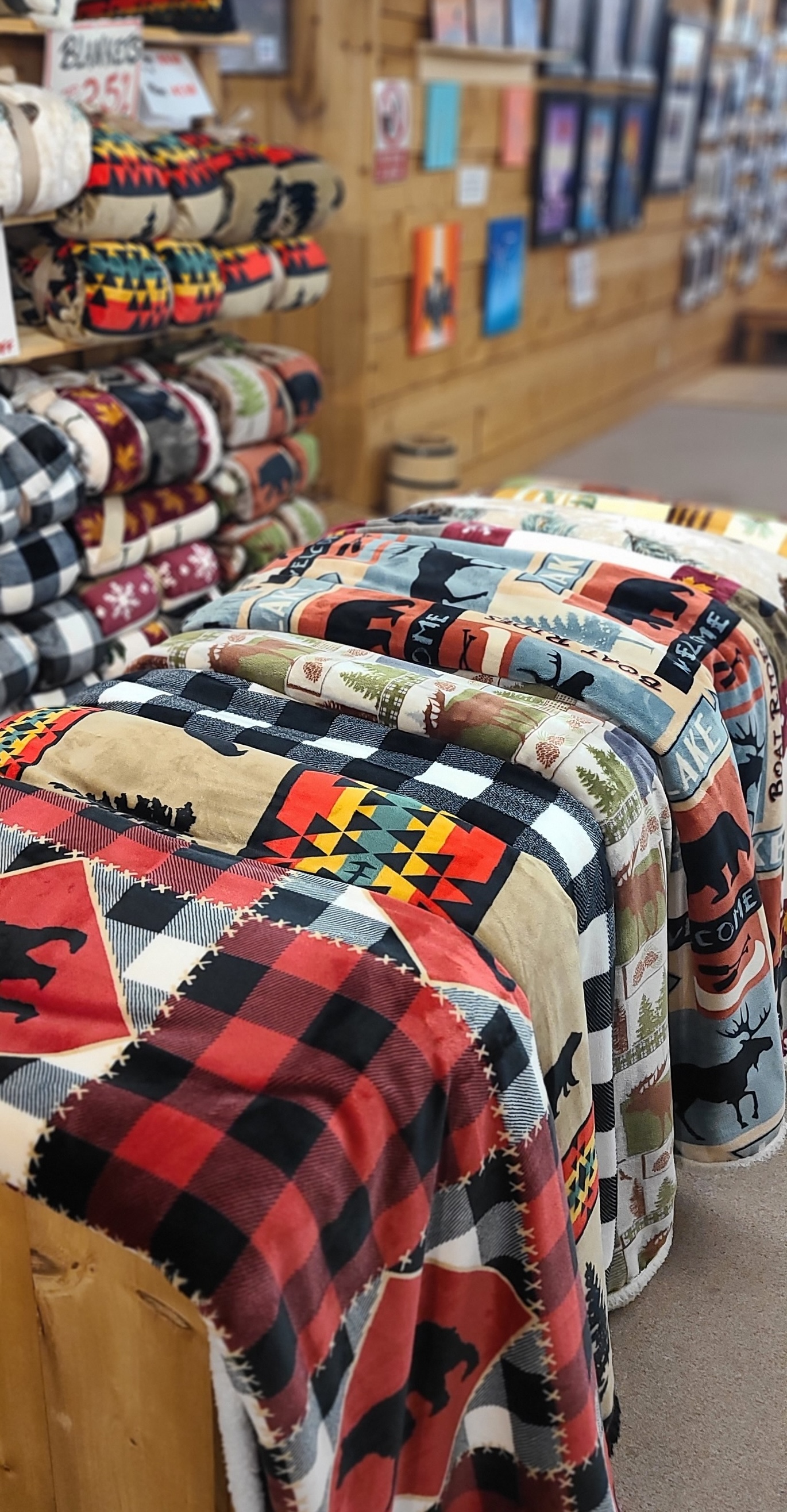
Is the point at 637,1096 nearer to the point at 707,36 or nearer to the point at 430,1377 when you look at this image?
the point at 430,1377

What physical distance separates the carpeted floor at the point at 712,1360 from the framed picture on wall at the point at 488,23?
3.15 meters

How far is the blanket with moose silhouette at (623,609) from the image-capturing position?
1301 millimetres

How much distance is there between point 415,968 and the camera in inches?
33.8

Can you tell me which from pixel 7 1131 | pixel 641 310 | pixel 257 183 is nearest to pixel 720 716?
pixel 7 1131

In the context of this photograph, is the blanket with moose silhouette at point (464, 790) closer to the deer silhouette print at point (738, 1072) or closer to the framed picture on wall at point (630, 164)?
the deer silhouette print at point (738, 1072)

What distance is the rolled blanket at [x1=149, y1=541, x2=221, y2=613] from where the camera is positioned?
7.00 feet

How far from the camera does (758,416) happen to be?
5.62 m

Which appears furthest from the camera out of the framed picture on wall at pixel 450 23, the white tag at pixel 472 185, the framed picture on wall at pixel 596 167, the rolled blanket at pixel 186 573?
the framed picture on wall at pixel 596 167

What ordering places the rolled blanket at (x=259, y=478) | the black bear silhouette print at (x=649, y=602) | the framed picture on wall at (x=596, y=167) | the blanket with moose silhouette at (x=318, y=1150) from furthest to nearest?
the framed picture on wall at (x=596, y=167) < the rolled blanket at (x=259, y=478) < the black bear silhouette print at (x=649, y=602) < the blanket with moose silhouette at (x=318, y=1150)

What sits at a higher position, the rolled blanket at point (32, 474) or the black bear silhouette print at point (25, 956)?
the rolled blanket at point (32, 474)

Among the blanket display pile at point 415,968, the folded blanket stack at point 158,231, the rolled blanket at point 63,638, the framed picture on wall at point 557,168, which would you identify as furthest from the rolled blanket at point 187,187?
the framed picture on wall at point 557,168

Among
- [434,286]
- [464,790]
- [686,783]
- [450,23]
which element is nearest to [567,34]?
[450,23]

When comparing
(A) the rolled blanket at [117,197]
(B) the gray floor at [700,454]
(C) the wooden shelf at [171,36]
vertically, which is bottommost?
(B) the gray floor at [700,454]

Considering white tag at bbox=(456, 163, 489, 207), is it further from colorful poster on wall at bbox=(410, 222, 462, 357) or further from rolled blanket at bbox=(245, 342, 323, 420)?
rolled blanket at bbox=(245, 342, 323, 420)
